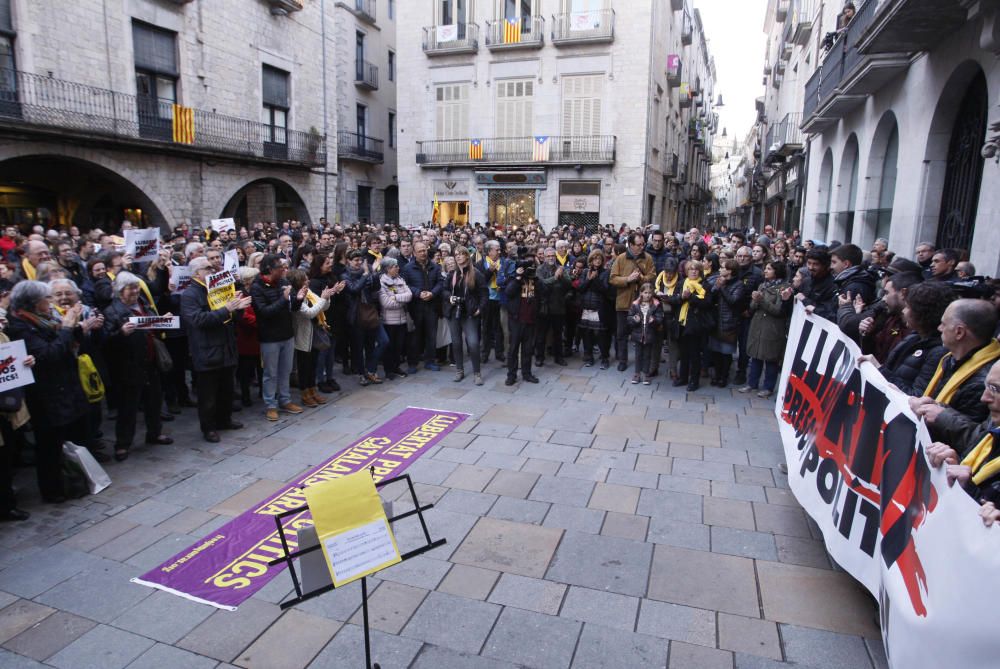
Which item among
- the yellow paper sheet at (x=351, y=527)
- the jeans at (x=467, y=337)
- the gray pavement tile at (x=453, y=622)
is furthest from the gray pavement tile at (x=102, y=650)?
the jeans at (x=467, y=337)

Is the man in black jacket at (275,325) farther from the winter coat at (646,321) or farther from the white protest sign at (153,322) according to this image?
the winter coat at (646,321)

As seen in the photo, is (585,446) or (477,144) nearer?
(585,446)

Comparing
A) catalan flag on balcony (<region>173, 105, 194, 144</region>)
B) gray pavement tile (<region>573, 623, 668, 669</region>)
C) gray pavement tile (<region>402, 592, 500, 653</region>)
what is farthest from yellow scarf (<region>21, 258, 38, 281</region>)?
catalan flag on balcony (<region>173, 105, 194, 144</region>)

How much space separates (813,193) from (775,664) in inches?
689

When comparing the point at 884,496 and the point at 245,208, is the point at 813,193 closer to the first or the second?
the point at 884,496

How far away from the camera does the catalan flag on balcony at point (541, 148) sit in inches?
981

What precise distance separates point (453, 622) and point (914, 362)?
10.9ft

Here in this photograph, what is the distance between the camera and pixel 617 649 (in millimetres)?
3225

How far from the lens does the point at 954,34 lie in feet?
27.5

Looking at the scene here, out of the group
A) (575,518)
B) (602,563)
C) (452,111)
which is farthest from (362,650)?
(452,111)

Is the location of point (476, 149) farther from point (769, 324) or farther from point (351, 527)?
point (351, 527)

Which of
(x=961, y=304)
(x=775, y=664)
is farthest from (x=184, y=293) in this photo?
(x=961, y=304)

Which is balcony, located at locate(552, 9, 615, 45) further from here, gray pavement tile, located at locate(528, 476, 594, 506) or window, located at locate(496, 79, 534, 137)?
gray pavement tile, located at locate(528, 476, 594, 506)

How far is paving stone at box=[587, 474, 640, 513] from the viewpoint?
485 cm
